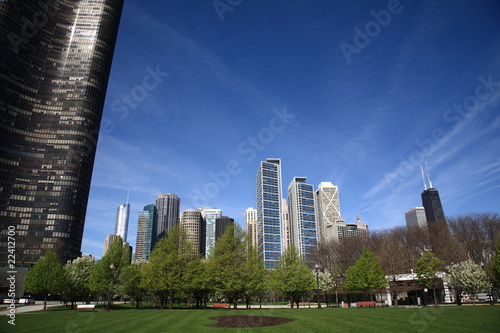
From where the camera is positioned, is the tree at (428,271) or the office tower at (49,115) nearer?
the tree at (428,271)

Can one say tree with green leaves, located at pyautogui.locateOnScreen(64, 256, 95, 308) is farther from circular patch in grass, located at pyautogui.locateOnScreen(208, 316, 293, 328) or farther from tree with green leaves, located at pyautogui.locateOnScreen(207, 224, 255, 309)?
circular patch in grass, located at pyautogui.locateOnScreen(208, 316, 293, 328)

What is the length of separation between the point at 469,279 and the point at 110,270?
5594 centimetres

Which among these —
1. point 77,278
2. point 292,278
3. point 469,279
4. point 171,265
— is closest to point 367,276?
point 292,278

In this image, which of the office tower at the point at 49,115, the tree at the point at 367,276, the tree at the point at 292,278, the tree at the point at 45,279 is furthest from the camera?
the office tower at the point at 49,115

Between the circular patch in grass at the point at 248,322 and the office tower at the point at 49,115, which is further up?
the office tower at the point at 49,115

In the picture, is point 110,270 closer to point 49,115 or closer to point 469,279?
point 469,279

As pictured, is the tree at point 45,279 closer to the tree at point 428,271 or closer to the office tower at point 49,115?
the tree at point 428,271

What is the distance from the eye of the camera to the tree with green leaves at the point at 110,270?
134 feet

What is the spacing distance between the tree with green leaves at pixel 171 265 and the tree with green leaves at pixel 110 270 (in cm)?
380

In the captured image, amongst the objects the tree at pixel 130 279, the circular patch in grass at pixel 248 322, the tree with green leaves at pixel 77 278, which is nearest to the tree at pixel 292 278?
the circular patch in grass at pixel 248 322

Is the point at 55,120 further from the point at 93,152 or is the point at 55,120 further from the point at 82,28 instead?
the point at 82,28

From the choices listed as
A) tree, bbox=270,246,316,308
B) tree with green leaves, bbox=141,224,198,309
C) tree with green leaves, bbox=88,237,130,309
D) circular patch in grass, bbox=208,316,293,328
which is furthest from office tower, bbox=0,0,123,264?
circular patch in grass, bbox=208,316,293,328

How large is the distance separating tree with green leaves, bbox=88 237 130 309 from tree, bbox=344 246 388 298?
123 ft

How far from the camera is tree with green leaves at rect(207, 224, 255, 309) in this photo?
41.2 meters
